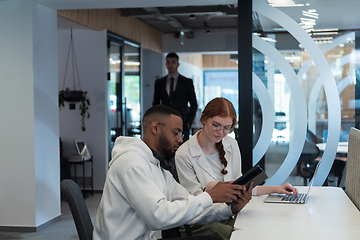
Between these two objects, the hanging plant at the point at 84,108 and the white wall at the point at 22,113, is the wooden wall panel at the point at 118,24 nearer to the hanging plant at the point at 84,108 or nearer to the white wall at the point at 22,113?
the white wall at the point at 22,113

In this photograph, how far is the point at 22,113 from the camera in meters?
4.11

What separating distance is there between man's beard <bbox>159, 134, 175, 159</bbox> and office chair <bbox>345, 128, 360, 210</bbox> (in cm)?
113

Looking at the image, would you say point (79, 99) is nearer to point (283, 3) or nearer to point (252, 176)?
point (283, 3)

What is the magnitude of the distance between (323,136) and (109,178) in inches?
103

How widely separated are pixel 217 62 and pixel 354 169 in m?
13.9

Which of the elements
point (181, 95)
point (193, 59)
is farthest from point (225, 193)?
point (193, 59)

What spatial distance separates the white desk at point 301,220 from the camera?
1585mm

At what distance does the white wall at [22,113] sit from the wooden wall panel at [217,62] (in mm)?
12227

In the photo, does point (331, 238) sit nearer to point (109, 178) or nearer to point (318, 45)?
point (109, 178)

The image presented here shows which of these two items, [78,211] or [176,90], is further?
[176,90]

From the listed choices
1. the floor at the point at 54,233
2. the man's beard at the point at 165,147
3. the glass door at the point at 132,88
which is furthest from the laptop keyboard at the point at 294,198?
the glass door at the point at 132,88

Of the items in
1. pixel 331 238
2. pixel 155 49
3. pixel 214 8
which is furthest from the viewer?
pixel 155 49

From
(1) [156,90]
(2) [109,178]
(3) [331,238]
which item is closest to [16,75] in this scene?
(1) [156,90]

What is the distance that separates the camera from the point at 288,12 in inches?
148
